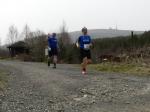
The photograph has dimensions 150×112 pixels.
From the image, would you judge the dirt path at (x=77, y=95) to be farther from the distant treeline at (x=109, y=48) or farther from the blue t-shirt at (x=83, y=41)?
the distant treeline at (x=109, y=48)

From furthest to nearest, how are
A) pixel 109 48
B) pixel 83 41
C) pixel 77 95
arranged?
pixel 109 48 < pixel 83 41 < pixel 77 95

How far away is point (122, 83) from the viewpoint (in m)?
13.1

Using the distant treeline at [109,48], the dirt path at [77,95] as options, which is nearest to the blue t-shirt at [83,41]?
the dirt path at [77,95]

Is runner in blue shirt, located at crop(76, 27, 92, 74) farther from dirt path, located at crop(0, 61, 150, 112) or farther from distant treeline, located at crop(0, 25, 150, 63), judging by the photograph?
distant treeline, located at crop(0, 25, 150, 63)

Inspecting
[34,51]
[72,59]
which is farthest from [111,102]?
[34,51]

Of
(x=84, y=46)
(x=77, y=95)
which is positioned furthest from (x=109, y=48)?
(x=77, y=95)

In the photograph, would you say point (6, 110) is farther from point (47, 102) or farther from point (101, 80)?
point (101, 80)

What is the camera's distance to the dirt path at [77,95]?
31.8 ft

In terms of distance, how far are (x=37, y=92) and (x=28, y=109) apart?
227cm

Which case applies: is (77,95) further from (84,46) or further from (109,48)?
(109,48)

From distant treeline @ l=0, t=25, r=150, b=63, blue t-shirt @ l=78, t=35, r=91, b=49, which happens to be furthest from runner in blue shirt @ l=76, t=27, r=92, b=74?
distant treeline @ l=0, t=25, r=150, b=63

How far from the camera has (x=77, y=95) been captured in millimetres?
11156

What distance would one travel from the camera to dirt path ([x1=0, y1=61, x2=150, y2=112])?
9.68 metres

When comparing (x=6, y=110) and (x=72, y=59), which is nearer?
(x=6, y=110)
